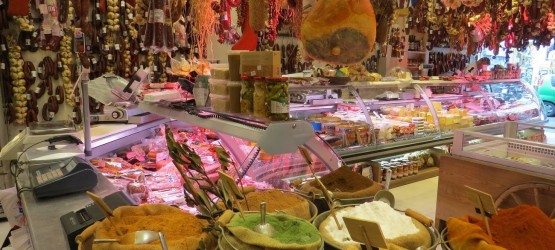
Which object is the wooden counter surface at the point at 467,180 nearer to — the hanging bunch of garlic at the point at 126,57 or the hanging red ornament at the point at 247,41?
the hanging red ornament at the point at 247,41

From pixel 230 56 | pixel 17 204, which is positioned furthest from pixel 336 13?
pixel 17 204

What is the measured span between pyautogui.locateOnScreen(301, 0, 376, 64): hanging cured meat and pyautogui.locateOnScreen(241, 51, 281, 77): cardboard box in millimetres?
628

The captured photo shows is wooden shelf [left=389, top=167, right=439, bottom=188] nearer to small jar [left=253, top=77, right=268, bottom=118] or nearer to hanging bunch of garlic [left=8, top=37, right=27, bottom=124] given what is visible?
small jar [left=253, top=77, right=268, bottom=118]

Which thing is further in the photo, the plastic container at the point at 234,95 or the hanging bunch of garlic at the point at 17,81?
the hanging bunch of garlic at the point at 17,81

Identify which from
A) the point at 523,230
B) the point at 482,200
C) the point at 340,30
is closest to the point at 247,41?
the point at 340,30

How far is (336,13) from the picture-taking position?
2.45m

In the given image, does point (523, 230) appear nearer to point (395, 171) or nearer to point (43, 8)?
point (395, 171)

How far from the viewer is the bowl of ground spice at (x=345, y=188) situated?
172 centimetres

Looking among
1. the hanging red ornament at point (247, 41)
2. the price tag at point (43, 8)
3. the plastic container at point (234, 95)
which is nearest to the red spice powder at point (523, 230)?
the plastic container at point (234, 95)

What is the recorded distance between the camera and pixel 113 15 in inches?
257

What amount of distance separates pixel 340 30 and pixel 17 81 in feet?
17.9

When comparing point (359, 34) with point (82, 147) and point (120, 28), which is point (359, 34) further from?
point (120, 28)

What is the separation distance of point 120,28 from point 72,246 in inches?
229

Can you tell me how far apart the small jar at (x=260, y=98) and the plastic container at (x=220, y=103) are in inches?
11.9
